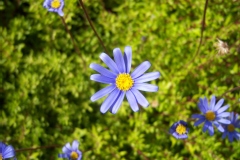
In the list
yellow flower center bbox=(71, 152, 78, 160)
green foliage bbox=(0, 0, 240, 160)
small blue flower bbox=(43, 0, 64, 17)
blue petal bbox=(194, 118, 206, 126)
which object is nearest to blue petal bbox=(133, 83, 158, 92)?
blue petal bbox=(194, 118, 206, 126)

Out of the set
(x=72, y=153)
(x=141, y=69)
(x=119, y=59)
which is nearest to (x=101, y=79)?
(x=119, y=59)

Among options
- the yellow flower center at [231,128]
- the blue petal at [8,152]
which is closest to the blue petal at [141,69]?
the blue petal at [8,152]

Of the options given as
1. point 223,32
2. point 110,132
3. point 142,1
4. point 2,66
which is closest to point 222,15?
point 223,32

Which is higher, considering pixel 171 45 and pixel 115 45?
pixel 115 45

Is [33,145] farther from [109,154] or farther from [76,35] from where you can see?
[76,35]

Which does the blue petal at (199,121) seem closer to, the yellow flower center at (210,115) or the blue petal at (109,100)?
the yellow flower center at (210,115)

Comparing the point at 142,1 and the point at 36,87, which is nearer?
the point at 36,87
